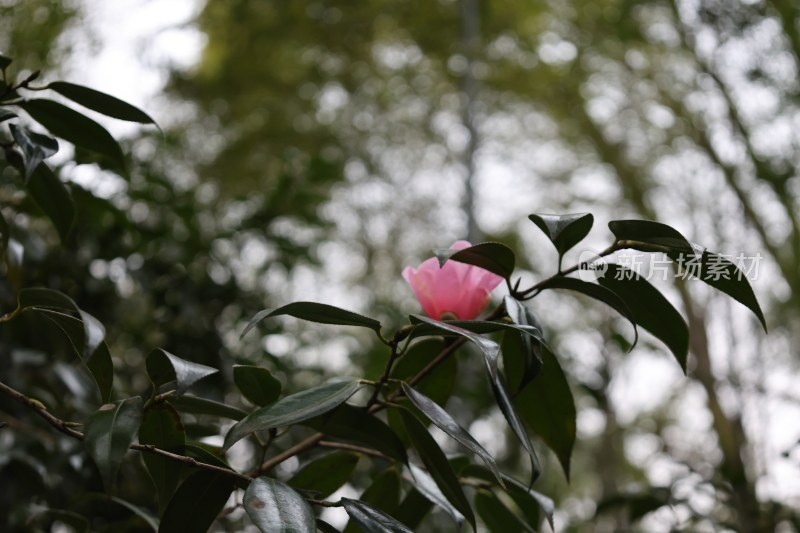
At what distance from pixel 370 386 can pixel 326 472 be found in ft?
0.38

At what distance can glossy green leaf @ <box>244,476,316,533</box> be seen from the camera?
0.35 meters

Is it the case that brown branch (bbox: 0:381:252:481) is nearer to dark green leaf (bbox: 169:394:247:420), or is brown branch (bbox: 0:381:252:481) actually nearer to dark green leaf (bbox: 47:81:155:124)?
dark green leaf (bbox: 169:394:247:420)

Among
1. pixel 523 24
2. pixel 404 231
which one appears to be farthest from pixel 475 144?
pixel 404 231

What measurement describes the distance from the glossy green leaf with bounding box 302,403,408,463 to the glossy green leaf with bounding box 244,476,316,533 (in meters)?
0.07

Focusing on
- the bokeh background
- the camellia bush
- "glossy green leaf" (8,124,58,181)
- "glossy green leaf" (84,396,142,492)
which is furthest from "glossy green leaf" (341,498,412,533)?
the bokeh background

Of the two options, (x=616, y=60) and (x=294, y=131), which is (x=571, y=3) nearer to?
(x=616, y=60)

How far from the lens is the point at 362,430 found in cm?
46

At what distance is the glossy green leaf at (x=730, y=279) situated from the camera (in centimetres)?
42

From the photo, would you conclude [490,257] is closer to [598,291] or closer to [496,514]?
[598,291]

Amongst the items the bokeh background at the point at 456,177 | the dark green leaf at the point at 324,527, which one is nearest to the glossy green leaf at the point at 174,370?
the dark green leaf at the point at 324,527

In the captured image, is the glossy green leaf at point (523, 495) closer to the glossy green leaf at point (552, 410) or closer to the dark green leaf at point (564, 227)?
the glossy green leaf at point (552, 410)

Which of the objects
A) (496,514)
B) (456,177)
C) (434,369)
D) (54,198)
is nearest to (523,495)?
(496,514)

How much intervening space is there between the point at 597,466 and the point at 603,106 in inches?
71.2

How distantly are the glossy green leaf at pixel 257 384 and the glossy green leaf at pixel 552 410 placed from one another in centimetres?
14
